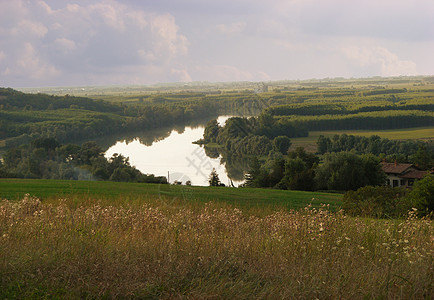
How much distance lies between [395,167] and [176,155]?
23225 millimetres

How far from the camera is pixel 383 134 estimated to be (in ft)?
222

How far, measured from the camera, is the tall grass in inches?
159

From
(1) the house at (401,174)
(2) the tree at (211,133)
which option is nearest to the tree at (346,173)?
(1) the house at (401,174)

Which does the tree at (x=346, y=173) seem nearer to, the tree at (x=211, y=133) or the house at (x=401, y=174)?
the house at (x=401, y=174)

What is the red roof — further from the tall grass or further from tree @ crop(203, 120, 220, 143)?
the tall grass

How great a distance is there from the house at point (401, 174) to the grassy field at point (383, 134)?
13.8 metres

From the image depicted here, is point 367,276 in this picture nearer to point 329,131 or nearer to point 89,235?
point 89,235

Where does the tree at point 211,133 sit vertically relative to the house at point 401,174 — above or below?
above

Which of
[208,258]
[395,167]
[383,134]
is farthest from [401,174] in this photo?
[208,258]

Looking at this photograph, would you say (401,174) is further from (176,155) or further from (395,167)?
(176,155)

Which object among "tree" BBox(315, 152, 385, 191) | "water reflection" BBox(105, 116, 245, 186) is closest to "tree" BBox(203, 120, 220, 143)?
"water reflection" BBox(105, 116, 245, 186)

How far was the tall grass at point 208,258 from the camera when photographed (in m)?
4.03

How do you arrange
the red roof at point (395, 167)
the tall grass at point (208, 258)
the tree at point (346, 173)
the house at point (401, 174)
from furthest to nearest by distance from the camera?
the red roof at point (395, 167) → the house at point (401, 174) → the tree at point (346, 173) → the tall grass at point (208, 258)

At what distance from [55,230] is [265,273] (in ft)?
9.37
